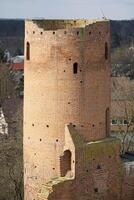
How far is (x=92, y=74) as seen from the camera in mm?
16375

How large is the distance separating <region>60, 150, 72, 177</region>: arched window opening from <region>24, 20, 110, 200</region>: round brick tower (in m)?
0.16

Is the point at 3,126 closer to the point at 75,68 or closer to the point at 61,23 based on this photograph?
→ the point at 61,23

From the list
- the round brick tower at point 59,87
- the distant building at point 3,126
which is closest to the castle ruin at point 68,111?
the round brick tower at point 59,87

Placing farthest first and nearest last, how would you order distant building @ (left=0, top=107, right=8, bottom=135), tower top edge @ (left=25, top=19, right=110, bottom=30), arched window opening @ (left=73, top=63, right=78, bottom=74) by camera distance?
distant building @ (left=0, top=107, right=8, bottom=135)
tower top edge @ (left=25, top=19, right=110, bottom=30)
arched window opening @ (left=73, top=63, right=78, bottom=74)

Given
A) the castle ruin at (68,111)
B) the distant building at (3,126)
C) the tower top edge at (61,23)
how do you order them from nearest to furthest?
the castle ruin at (68,111) → the tower top edge at (61,23) → the distant building at (3,126)

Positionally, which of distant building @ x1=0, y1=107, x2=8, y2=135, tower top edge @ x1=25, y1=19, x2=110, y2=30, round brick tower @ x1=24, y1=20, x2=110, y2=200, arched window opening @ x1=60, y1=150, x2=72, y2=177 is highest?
tower top edge @ x1=25, y1=19, x2=110, y2=30

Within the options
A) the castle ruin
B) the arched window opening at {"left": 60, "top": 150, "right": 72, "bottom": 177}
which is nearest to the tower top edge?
the castle ruin

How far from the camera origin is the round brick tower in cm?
1599

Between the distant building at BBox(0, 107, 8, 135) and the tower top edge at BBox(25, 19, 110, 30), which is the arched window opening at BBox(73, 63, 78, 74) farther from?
the distant building at BBox(0, 107, 8, 135)

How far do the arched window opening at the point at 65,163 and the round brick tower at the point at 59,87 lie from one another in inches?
6.3

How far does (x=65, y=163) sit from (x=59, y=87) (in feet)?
7.85

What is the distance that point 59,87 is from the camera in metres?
16.0

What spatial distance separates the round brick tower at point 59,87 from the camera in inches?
630

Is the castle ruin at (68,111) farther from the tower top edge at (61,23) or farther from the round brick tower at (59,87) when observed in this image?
the tower top edge at (61,23)
